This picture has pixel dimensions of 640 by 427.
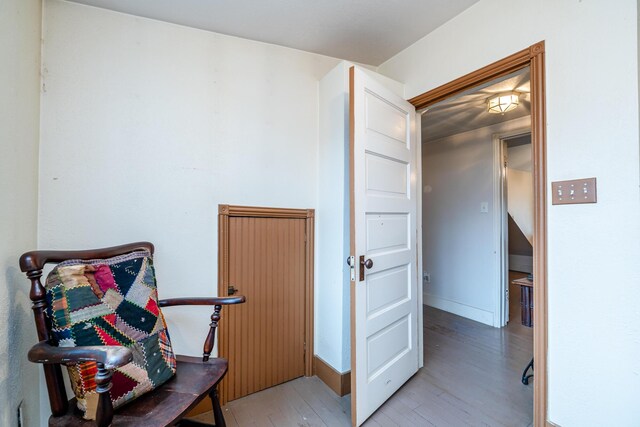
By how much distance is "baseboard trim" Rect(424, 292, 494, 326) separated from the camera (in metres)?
3.17

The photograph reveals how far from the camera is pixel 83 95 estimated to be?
150 centimetres

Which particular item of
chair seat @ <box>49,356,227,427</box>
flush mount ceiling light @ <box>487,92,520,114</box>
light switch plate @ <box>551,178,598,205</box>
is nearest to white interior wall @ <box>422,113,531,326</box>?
flush mount ceiling light @ <box>487,92,520,114</box>

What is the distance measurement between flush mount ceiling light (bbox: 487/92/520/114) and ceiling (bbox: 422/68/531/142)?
4cm

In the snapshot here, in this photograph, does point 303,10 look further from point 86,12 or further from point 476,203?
point 476,203

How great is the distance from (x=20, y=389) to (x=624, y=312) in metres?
2.42

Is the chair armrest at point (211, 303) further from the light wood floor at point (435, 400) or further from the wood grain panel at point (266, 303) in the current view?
the light wood floor at point (435, 400)

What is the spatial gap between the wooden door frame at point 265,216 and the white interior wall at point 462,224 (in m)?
2.17

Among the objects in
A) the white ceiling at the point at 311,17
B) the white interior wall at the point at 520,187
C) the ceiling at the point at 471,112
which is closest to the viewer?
the white ceiling at the point at 311,17

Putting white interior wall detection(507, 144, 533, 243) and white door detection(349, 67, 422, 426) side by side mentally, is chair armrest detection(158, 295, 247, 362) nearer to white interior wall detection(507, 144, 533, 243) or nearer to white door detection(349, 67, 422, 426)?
white door detection(349, 67, 422, 426)

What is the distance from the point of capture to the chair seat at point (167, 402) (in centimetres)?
99

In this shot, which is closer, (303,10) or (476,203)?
(303,10)

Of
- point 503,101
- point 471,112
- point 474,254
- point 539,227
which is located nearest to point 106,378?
point 539,227

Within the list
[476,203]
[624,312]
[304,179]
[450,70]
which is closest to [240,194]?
[304,179]

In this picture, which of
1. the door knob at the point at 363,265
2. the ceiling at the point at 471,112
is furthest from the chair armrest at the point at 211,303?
the ceiling at the point at 471,112
